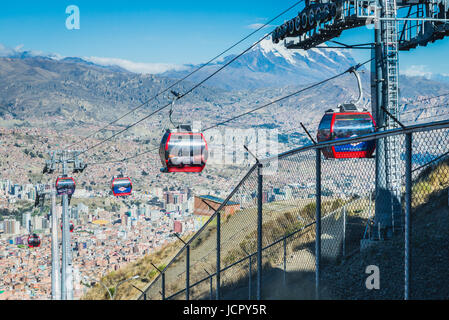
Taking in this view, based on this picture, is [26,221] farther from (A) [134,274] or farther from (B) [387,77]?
(B) [387,77]

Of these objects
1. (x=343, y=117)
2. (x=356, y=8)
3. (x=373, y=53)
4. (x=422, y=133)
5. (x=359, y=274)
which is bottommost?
(x=359, y=274)

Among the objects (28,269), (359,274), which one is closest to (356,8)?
(359,274)

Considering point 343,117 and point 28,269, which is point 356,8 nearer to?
point 343,117

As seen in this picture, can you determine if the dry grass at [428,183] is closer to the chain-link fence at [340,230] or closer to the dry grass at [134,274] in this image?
the chain-link fence at [340,230]

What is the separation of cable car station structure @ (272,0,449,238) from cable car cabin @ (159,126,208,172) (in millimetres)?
3868

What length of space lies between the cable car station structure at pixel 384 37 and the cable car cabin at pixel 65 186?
12480 mm

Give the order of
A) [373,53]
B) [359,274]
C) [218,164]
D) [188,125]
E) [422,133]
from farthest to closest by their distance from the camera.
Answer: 1. [218,164]
2. [188,125]
3. [373,53]
4. [359,274]
5. [422,133]

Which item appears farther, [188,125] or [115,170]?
[115,170]

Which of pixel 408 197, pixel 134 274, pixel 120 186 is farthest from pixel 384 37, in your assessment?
pixel 120 186

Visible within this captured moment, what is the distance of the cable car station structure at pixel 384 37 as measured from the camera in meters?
10.1

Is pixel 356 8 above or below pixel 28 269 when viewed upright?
above

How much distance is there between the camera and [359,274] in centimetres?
589

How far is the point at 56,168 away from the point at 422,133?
29.1m

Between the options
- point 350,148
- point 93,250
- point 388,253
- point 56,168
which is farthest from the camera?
point 93,250
